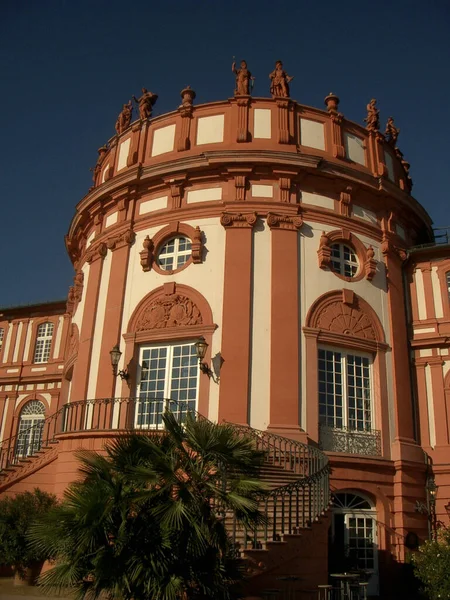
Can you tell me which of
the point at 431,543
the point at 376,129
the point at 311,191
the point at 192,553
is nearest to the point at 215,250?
the point at 311,191

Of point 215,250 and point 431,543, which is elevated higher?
point 215,250

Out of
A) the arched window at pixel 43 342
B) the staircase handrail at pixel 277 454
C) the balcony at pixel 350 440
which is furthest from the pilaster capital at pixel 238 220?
the arched window at pixel 43 342

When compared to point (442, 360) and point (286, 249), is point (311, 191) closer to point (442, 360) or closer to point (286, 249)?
point (286, 249)

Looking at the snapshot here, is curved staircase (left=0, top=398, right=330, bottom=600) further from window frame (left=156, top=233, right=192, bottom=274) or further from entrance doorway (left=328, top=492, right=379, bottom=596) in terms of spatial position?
window frame (left=156, top=233, right=192, bottom=274)

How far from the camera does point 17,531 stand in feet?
47.1

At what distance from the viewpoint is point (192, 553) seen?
862 cm

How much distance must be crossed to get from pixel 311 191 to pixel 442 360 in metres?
6.53

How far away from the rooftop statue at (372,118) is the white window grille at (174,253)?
7.70 meters

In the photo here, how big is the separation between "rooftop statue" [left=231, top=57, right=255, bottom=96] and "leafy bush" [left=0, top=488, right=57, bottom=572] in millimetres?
13502

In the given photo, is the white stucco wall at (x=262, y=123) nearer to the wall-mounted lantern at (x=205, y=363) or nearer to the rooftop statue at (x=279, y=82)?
the rooftop statue at (x=279, y=82)

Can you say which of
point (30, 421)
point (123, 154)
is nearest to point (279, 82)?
point (123, 154)

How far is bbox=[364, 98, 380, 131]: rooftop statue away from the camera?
21953 millimetres

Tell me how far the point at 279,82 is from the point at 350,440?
37.8ft

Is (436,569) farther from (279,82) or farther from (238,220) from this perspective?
(279,82)
